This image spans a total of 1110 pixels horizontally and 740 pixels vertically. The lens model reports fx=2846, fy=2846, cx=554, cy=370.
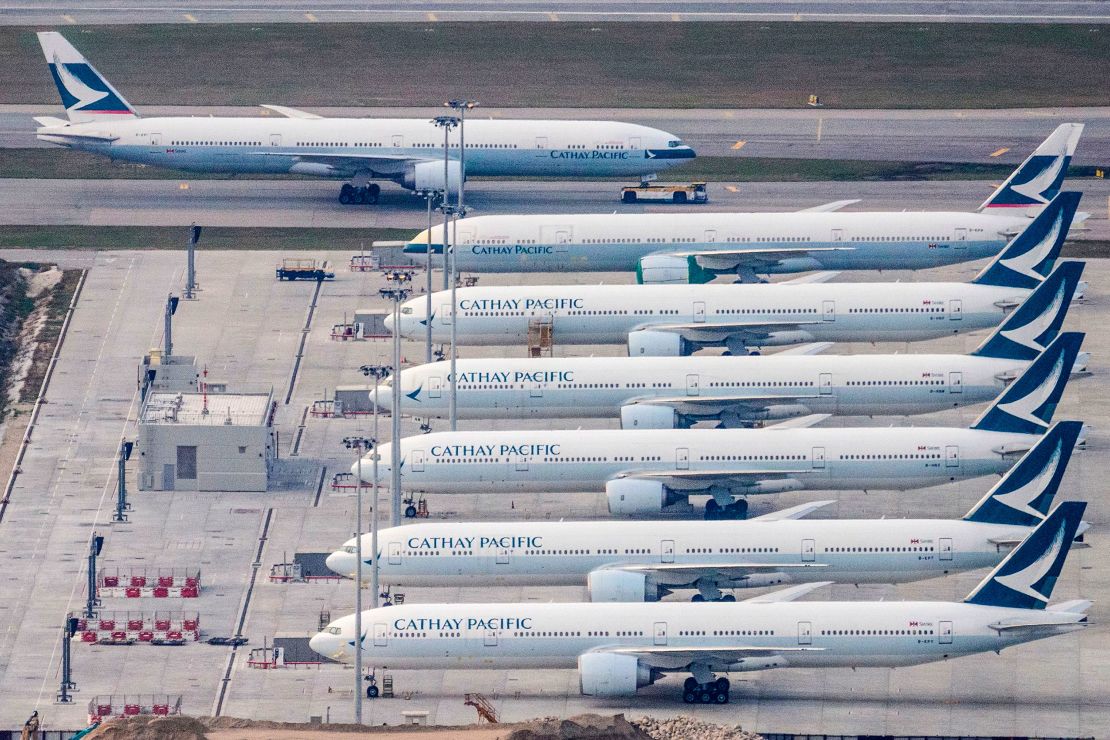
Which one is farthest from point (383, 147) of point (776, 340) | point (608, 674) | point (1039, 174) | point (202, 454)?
point (608, 674)

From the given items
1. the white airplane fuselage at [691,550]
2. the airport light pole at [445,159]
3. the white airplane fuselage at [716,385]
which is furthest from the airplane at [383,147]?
the white airplane fuselage at [691,550]

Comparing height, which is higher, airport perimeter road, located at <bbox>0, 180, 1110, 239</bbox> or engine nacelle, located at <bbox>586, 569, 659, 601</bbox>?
airport perimeter road, located at <bbox>0, 180, 1110, 239</bbox>

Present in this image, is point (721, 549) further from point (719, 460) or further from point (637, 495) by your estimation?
point (719, 460)

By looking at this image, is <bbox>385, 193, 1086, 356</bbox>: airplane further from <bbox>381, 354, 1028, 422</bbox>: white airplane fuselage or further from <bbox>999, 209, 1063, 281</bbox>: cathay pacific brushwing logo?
<bbox>381, 354, 1028, 422</bbox>: white airplane fuselage

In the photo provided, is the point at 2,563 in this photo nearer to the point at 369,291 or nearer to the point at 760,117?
the point at 369,291

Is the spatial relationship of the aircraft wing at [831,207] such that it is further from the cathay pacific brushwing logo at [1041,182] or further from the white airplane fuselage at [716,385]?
the white airplane fuselage at [716,385]

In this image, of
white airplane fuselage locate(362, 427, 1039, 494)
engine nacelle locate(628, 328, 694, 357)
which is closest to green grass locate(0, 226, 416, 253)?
engine nacelle locate(628, 328, 694, 357)
